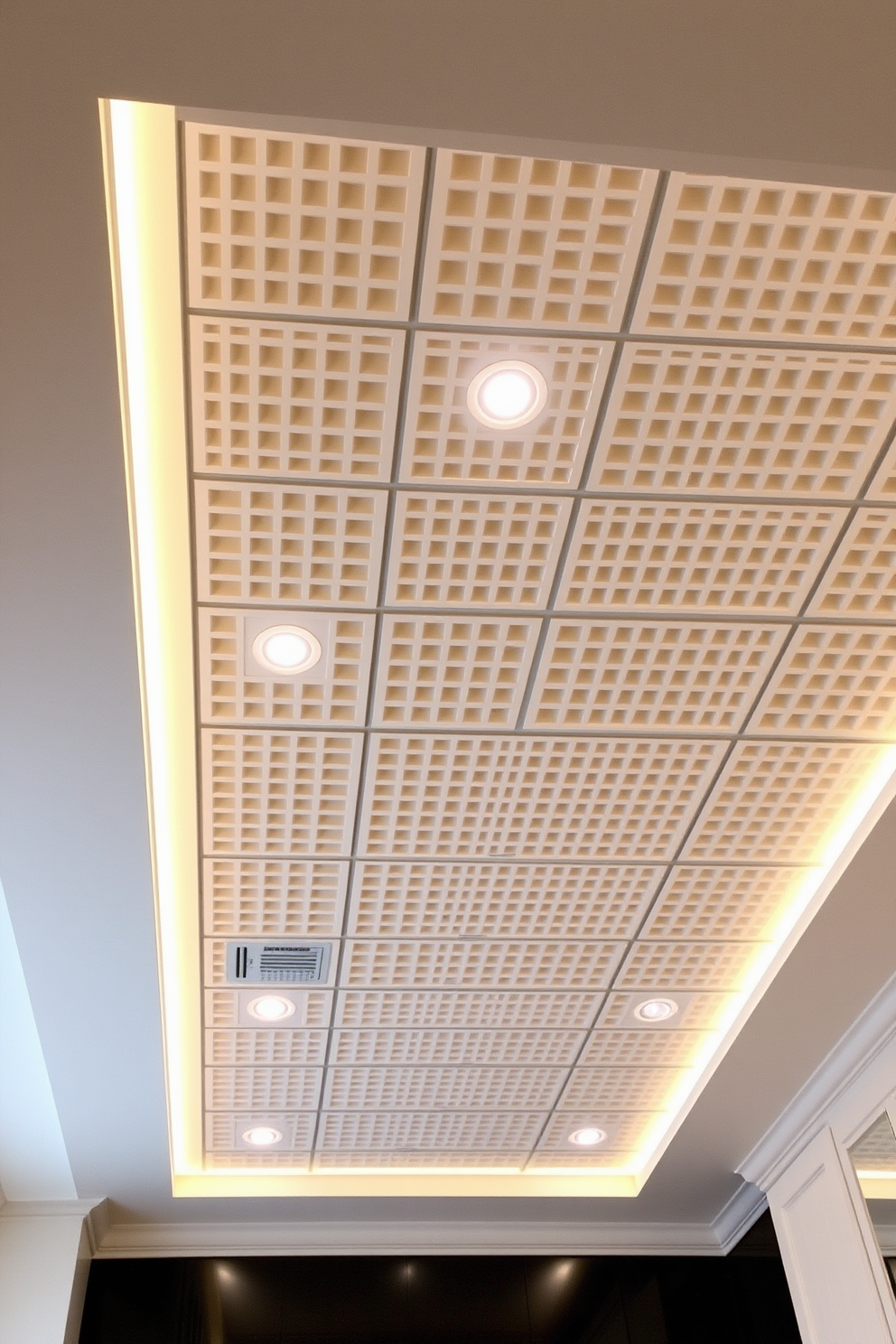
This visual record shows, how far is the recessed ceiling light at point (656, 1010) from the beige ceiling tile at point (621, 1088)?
37 cm

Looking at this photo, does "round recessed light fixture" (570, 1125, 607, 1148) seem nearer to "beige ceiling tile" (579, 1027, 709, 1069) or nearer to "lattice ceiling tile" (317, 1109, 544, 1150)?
"lattice ceiling tile" (317, 1109, 544, 1150)

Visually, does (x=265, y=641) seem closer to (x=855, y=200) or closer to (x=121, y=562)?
(x=121, y=562)

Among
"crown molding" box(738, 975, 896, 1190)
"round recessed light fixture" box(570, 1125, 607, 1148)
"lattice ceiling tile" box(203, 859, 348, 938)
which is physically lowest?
"crown molding" box(738, 975, 896, 1190)

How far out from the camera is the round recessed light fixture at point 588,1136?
441 centimetres

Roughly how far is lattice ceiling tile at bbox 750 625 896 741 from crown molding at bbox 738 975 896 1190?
41.7 inches

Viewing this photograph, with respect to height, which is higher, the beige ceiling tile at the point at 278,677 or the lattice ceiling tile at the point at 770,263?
the beige ceiling tile at the point at 278,677

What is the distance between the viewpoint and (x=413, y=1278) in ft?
15.3

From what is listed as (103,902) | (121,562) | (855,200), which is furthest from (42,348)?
(103,902)

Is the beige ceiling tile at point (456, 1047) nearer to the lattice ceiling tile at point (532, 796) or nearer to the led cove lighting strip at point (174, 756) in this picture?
the led cove lighting strip at point (174, 756)

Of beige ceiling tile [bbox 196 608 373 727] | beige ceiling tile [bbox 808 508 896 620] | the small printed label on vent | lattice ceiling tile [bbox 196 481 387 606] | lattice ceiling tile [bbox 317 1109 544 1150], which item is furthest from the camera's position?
lattice ceiling tile [bbox 317 1109 544 1150]

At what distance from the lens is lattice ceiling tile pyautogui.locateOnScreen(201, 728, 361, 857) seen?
2.77 m

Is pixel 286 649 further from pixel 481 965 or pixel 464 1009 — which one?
pixel 464 1009

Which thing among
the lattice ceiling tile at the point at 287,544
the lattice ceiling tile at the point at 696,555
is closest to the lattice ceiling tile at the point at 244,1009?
the lattice ceiling tile at the point at 287,544

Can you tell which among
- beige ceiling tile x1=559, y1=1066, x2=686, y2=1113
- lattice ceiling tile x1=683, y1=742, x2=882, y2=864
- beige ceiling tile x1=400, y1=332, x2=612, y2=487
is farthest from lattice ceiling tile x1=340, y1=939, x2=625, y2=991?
beige ceiling tile x1=400, y1=332, x2=612, y2=487
